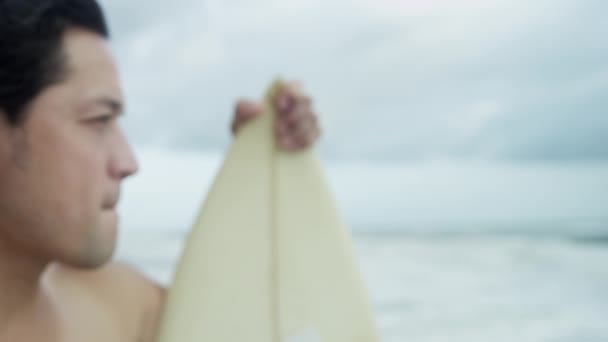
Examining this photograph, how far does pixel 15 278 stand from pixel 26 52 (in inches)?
9.8

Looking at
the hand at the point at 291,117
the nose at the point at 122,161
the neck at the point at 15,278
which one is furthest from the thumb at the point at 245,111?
the neck at the point at 15,278

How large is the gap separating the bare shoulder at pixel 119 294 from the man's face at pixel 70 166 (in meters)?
0.15

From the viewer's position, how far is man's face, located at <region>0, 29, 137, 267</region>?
871 mm

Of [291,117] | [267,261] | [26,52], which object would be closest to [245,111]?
[291,117]

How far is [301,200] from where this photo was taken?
3.48 ft

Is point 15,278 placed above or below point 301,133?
below

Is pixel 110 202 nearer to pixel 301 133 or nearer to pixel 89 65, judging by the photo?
pixel 89 65

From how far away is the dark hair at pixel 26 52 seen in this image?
0.86 meters

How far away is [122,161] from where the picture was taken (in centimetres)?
91

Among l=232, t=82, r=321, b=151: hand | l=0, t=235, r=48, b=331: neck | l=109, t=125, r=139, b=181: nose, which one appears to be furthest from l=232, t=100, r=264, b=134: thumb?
l=0, t=235, r=48, b=331: neck

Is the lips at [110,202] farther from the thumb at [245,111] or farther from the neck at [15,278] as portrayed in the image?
the thumb at [245,111]

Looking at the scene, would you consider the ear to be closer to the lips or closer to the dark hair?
the dark hair

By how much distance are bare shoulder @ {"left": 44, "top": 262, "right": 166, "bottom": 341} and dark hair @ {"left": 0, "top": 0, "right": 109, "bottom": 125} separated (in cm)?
26

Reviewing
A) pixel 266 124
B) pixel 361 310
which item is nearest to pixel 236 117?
pixel 266 124
